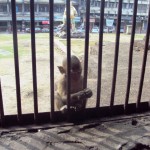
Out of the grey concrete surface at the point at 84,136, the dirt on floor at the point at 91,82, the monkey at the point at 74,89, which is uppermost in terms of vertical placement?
the monkey at the point at 74,89

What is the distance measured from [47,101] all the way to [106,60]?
236cm

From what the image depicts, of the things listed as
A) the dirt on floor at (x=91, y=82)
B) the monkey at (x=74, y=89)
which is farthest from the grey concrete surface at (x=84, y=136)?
the dirt on floor at (x=91, y=82)

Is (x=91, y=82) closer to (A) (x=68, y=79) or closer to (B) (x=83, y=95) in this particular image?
(B) (x=83, y=95)

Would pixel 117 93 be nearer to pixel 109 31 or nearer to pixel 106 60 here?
pixel 106 60

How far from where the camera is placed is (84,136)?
5.88 feet

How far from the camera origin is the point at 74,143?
5.61ft

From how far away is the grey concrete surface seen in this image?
1.67 meters

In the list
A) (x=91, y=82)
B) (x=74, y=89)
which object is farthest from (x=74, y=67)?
(x=91, y=82)

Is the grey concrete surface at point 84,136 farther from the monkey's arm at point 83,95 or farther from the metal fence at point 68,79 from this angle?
the monkey's arm at point 83,95

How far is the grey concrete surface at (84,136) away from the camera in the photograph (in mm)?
1674

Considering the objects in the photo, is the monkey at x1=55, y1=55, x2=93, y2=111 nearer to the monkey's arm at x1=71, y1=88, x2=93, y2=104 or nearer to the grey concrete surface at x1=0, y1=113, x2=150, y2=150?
the monkey's arm at x1=71, y1=88, x2=93, y2=104

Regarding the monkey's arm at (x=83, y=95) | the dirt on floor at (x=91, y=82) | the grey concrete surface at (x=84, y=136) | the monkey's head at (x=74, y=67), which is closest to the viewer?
the grey concrete surface at (x=84, y=136)

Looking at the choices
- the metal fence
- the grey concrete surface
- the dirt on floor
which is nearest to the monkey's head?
the metal fence

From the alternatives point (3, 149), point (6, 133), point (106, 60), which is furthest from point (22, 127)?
point (106, 60)
